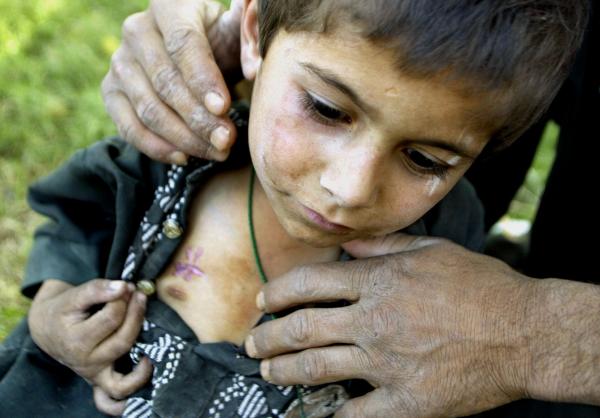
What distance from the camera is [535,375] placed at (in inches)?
69.7

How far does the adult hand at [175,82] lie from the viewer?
72.7 inches

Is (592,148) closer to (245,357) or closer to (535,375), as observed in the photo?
(535,375)

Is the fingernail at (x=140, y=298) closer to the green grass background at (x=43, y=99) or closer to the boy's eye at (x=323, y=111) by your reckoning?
the boy's eye at (x=323, y=111)

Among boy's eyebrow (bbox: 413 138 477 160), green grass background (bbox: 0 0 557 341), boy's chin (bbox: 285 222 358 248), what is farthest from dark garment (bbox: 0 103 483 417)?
green grass background (bbox: 0 0 557 341)

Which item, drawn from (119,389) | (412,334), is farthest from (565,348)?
(119,389)

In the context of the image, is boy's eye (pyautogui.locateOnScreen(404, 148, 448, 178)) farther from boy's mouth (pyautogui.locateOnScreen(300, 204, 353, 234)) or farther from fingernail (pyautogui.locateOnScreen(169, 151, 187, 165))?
fingernail (pyautogui.locateOnScreen(169, 151, 187, 165))

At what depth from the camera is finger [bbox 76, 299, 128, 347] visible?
1.93 metres

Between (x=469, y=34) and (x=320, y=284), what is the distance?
2.39 ft

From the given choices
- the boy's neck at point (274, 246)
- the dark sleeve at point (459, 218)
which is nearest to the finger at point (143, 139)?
the boy's neck at point (274, 246)

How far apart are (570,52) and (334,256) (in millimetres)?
830

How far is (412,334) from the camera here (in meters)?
1.79

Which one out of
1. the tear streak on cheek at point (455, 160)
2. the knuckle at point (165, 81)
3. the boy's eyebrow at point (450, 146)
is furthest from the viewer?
the knuckle at point (165, 81)

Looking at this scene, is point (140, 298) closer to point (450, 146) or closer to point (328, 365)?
point (328, 365)

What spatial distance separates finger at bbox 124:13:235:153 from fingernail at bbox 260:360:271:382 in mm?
559
